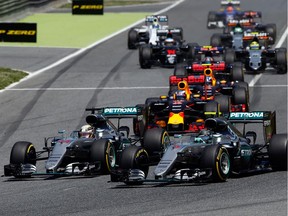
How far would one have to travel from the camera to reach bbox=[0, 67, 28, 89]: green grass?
39.1 metres

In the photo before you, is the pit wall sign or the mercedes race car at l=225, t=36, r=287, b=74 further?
the pit wall sign

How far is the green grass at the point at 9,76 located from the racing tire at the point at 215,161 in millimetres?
18192

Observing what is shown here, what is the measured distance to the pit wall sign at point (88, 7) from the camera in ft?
196

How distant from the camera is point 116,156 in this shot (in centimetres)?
2314

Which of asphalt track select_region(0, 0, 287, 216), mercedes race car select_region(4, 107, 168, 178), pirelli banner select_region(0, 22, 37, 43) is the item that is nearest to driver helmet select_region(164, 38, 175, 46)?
asphalt track select_region(0, 0, 287, 216)

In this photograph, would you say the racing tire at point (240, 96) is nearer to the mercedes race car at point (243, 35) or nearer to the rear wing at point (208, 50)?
the rear wing at point (208, 50)

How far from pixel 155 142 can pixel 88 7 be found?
38.4m

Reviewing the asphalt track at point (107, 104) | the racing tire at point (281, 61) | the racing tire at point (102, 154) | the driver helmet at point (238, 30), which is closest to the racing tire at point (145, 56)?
the asphalt track at point (107, 104)

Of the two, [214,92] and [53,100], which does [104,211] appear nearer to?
[214,92]

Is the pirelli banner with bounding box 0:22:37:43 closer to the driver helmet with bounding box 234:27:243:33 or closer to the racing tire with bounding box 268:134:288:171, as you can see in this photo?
the driver helmet with bounding box 234:27:243:33

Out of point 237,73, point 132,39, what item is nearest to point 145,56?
point 132,39

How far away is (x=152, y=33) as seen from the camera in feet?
158

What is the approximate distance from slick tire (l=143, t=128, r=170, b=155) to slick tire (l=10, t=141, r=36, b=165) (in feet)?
7.74

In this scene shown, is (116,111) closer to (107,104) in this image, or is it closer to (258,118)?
(258,118)
